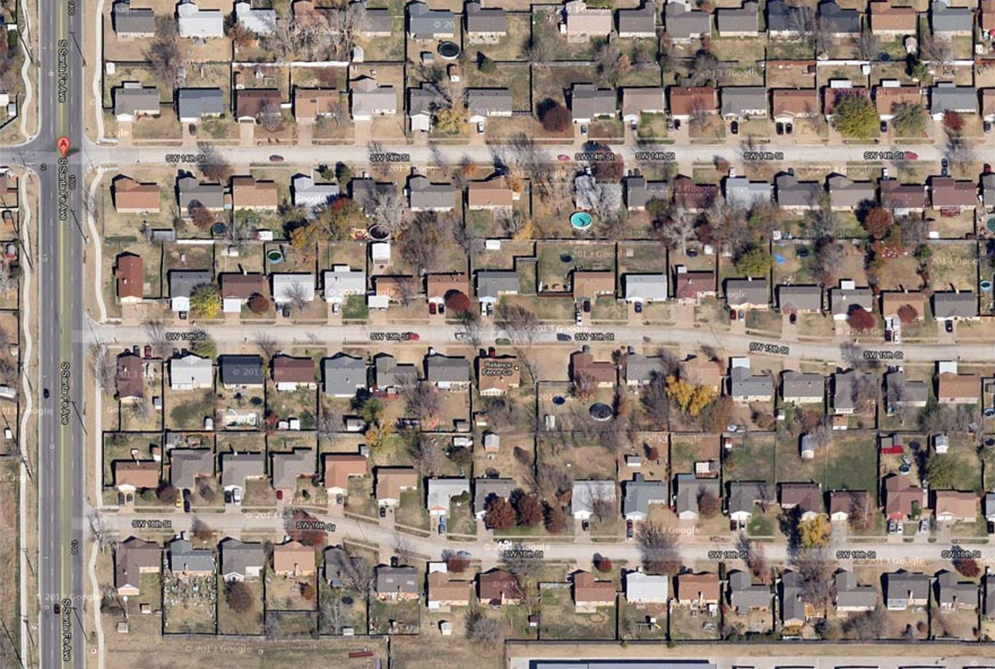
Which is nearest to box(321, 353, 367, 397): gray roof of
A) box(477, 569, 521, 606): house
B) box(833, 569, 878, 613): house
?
box(477, 569, 521, 606): house

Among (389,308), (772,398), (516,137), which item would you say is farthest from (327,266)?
(772,398)

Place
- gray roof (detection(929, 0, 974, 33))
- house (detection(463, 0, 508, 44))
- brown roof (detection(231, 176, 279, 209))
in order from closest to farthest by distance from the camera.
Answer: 1. brown roof (detection(231, 176, 279, 209))
2. gray roof (detection(929, 0, 974, 33))
3. house (detection(463, 0, 508, 44))

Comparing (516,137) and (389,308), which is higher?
(516,137)

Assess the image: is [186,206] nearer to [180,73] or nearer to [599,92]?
[180,73]

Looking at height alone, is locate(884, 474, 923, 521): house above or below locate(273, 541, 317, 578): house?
above

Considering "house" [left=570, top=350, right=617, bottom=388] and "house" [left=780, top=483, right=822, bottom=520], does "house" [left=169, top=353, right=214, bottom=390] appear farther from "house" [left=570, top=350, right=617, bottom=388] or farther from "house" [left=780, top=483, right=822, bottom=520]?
"house" [left=780, top=483, right=822, bottom=520]

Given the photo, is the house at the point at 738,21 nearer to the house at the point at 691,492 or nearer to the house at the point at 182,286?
the house at the point at 691,492

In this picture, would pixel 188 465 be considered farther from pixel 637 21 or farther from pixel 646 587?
pixel 637 21

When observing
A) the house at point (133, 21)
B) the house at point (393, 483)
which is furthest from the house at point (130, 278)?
the house at point (393, 483)
